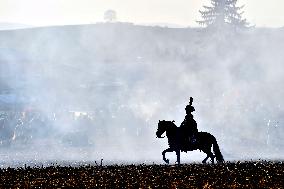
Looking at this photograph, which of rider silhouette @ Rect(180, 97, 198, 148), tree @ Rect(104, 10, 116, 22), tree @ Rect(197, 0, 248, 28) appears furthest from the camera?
tree @ Rect(104, 10, 116, 22)

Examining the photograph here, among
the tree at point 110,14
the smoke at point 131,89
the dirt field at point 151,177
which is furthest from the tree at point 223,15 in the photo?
the dirt field at point 151,177

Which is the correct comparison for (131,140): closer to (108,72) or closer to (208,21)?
(108,72)

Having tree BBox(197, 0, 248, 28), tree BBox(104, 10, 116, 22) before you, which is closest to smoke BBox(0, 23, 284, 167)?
tree BBox(197, 0, 248, 28)

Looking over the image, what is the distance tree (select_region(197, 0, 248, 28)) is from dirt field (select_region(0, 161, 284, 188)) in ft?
291

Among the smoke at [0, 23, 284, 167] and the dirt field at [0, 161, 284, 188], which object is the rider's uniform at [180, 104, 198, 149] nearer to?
the dirt field at [0, 161, 284, 188]

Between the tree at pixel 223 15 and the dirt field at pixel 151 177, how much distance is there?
88622mm

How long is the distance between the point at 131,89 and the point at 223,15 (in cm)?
3936

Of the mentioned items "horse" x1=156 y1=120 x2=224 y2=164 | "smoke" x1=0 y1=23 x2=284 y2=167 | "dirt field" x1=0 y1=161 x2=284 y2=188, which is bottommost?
"dirt field" x1=0 y1=161 x2=284 y2=188

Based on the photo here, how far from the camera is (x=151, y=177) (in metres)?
24.3

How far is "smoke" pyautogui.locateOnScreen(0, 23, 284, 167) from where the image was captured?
6019cm

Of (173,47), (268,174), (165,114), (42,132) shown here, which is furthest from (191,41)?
(268,174)

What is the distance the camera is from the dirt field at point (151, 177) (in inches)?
869

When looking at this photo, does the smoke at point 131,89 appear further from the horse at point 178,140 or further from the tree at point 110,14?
the tree at point 110,14

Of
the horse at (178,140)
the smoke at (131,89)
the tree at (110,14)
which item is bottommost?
the horse at (178,140)
